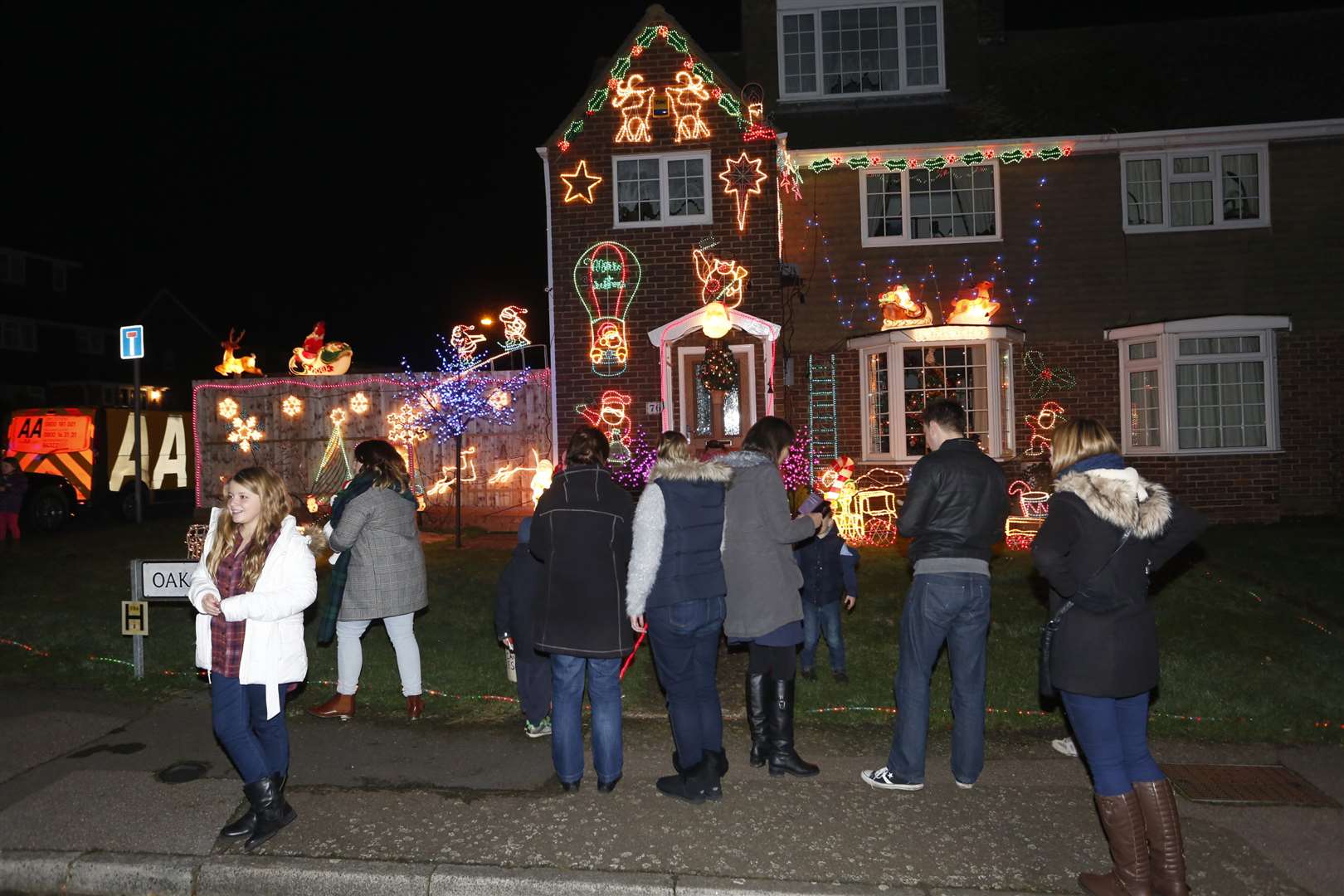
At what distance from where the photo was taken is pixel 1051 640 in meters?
4.29

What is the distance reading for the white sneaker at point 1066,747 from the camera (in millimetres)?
5793

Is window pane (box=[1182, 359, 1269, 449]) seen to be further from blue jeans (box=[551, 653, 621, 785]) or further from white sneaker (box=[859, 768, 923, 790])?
blue jeans (box=[551, 653, 621, 785])

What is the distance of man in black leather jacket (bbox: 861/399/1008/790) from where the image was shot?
4961 mm

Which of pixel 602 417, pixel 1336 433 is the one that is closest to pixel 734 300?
pixel 602 417

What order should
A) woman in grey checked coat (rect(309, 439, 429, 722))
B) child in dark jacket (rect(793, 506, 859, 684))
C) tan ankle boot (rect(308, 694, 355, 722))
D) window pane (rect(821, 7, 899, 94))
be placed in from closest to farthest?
woman in grey checked coat (rect(309, 439, 429, 722)), tan ankle boot (rect(308, 694, 355, 722)), child in dark jacket (rect(793, 506, 859, 684)), window pane (rect(821, 7, 899, 94))

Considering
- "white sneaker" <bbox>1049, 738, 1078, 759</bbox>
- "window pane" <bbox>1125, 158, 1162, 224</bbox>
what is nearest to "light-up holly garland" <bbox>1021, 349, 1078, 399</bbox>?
"window pane" <bbox>1125, 158, 1162, 224</bbox>

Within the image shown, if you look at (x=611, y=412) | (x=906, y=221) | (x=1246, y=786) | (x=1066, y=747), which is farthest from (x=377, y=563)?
(x=906, y=221)

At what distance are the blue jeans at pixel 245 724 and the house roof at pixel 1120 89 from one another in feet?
39.2

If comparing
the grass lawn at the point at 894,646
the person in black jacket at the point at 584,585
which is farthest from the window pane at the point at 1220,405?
the person in black jacket at the point at 584,585

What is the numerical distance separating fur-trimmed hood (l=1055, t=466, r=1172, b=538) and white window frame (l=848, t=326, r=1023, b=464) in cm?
978

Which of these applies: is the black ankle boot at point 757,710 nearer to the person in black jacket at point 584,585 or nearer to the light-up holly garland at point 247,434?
the person in black jacket at point 584,585

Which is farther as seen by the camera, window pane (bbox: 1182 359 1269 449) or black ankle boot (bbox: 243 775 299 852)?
window pane (bbox: 1182 359 1269 449)

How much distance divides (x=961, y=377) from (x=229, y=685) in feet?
38.2

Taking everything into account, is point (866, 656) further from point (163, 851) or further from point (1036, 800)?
point (163, 851)
